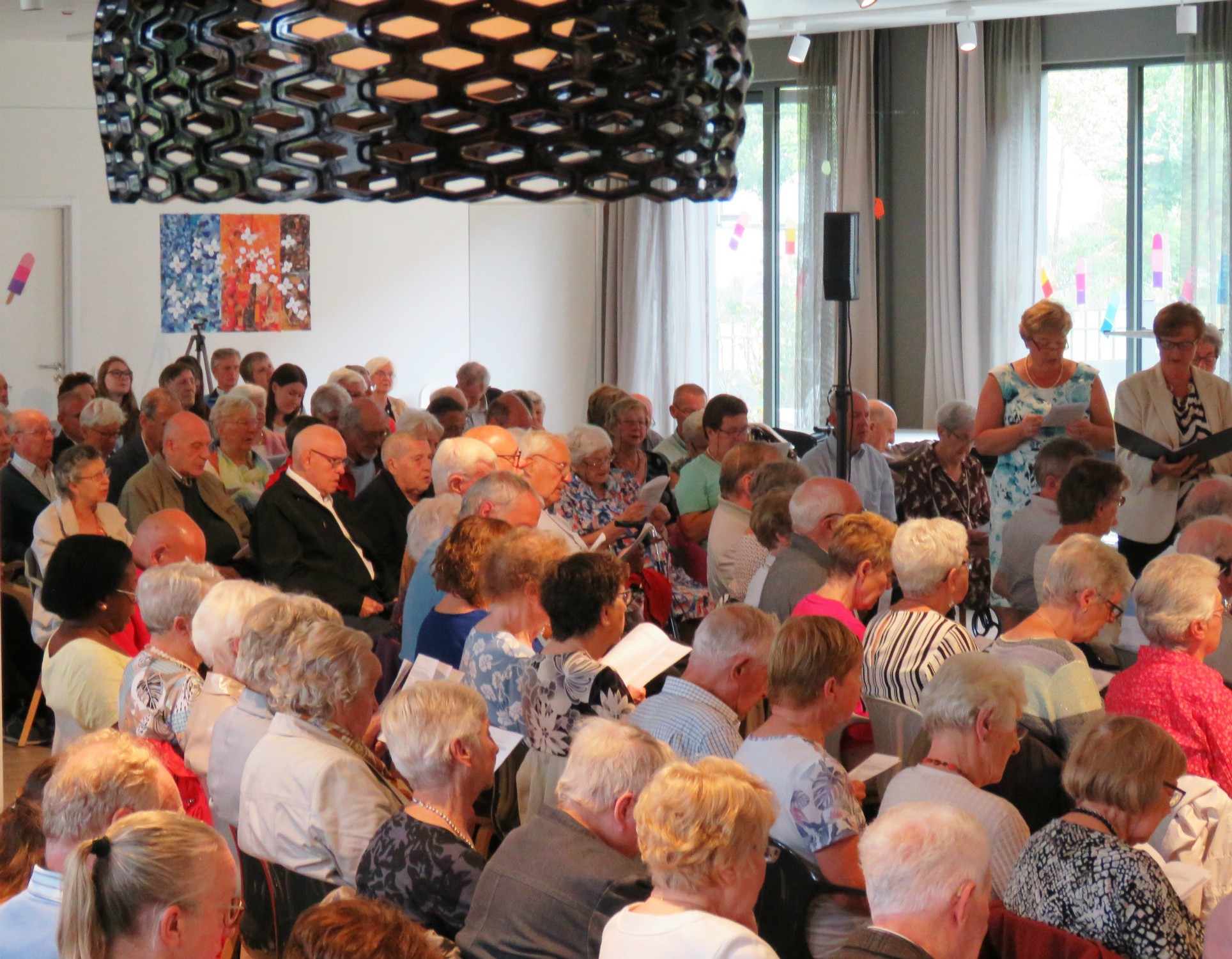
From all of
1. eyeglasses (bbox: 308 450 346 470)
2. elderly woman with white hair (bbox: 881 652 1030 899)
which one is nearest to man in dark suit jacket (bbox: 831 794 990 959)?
elderly woman with white hair (bbox: 881 652 1030 899)

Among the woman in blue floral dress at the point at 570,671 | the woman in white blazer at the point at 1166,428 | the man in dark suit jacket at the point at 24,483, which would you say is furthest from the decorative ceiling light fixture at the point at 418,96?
the man in dark suit jacket at the point at 24,483

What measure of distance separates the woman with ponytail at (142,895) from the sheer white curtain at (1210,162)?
10.1 metres

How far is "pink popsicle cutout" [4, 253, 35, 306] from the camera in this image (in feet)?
34.9

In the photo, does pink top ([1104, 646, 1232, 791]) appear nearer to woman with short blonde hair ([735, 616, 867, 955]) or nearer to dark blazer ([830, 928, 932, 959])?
woman with short blonde hair ([735, 616, 867, 955])

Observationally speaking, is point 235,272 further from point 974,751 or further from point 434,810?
point 974,751

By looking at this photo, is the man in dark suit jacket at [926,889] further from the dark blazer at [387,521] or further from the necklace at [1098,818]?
the dark blazer at [387,521]

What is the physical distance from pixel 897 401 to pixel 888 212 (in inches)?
65.1

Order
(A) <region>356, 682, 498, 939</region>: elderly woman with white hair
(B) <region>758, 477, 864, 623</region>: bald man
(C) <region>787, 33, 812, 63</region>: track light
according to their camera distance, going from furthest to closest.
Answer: (C) <region>787, 33, 812, 63</region>: track light, (B) <region>758, 477, 864, 623</region>: bald man, (A) <region>356, 682, 498, 939</region>: elderly woman with white hair

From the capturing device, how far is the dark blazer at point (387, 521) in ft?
18.0

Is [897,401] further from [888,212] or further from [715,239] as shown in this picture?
[715,239]

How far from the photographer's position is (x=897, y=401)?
11992mm

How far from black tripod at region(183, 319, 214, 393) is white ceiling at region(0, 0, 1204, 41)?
7.64 feet

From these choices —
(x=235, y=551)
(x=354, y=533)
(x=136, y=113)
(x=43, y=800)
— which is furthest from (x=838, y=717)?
(x=235, y=551)

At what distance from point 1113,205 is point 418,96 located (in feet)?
36.8
